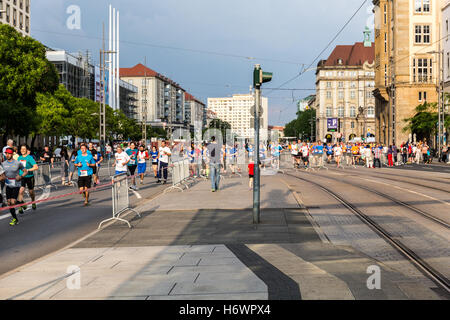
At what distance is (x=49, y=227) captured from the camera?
36.3 feet

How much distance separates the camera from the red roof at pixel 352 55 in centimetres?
12912

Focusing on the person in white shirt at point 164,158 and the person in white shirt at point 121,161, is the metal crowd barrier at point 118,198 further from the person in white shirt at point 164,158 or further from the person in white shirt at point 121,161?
the person in white shirt at point 164,158

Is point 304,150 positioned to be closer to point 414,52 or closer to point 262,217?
point 262,217

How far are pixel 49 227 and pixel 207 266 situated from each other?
562cm

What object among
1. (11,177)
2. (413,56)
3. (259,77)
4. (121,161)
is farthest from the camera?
(413,56)

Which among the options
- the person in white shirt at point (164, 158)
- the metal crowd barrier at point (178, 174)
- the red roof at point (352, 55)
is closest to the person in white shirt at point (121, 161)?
the metal crowd barrier at point (178, 174)

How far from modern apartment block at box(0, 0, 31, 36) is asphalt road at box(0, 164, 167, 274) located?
5730 cm

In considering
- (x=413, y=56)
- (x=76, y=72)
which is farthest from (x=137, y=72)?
(x=413, y=56)

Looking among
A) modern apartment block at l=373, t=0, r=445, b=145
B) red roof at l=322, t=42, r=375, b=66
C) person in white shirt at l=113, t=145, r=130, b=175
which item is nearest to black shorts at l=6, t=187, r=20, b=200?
person in white shirt at l=113, t=145, r=130, b=175

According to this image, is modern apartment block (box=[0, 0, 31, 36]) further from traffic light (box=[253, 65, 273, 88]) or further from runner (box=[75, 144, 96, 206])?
traffic light (box=[253, 65, 273, 88])

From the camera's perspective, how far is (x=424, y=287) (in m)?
5.77

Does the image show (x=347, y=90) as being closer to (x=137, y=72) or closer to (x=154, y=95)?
(x=154, y=95)

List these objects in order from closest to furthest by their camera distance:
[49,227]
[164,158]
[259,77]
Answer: [259,77] → [49,227] → [164,158]
